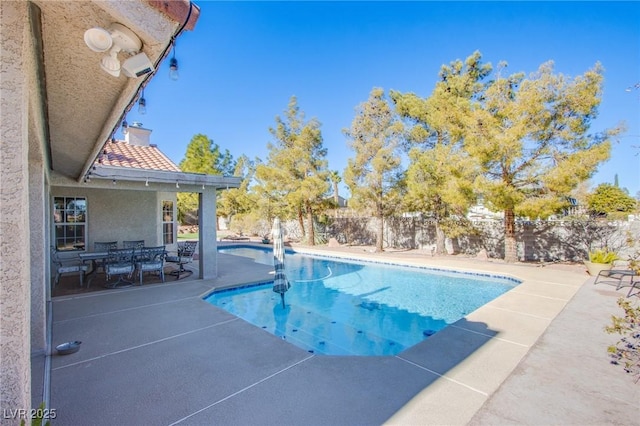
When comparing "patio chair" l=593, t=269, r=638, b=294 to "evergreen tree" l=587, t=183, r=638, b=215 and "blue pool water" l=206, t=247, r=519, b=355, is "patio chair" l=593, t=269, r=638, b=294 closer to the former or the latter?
"blue pool water" l=206, t=247, r=519, b=355

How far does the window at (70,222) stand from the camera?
10.4 m

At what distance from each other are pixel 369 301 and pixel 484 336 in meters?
4.31

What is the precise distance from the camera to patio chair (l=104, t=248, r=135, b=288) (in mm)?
8523

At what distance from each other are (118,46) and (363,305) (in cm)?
829

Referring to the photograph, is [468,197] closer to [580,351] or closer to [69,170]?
[580,351]

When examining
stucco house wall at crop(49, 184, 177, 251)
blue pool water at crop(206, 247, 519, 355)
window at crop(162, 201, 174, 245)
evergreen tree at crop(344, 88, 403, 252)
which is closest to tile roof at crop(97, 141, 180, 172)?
stucco house wall at crop(49, 184, 177, 251)

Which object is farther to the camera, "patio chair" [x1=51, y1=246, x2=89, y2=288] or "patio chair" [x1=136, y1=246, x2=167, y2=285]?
"patio chair" [x1=136, y1=246, x2=167, y2=285]

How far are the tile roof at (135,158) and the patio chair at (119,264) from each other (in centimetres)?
274

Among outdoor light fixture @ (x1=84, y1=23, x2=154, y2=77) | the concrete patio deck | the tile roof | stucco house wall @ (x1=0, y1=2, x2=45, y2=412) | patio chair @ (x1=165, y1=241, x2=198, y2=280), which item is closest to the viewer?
stucco house wall @ (x1=0, y1=2, x2=45, y2=412)

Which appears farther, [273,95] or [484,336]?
[273,95]

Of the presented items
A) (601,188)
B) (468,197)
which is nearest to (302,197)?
(468,197)

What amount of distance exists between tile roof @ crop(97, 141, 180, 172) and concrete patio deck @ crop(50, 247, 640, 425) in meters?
5.43

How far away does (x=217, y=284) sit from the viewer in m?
9.02

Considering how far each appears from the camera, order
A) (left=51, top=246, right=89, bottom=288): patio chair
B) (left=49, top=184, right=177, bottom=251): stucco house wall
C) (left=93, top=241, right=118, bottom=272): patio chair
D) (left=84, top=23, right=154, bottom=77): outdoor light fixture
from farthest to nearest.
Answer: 1. (left=49, top=184, right=177, bottom=251): stucco house wall
2. (left=93, top=241, right=118, bottom=272): patio chair
3. (left=51, top=246, right=89, bottom=288): patio chair
4. (left=84, top=23, right=154, bottom=77): outdoor light fixture
